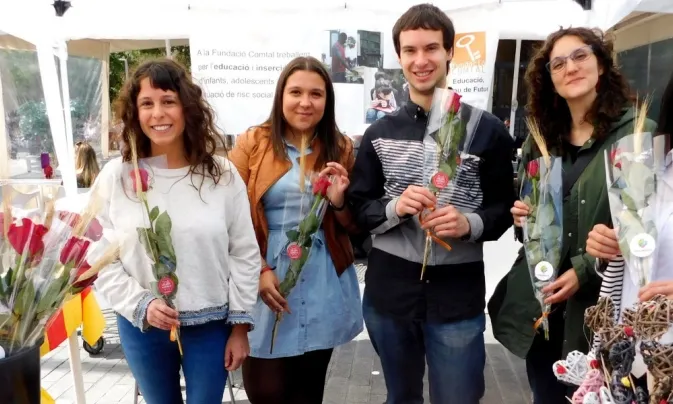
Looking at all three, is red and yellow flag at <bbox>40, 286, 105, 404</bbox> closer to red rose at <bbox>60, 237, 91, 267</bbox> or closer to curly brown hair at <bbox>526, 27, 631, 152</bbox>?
red rose at <bbox>60, 237, 91, 267</bbox>

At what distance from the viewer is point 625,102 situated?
2.02 m

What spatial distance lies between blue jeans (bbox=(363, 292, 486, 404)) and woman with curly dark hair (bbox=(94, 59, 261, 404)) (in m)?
0.58

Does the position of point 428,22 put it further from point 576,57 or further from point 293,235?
point 293,235

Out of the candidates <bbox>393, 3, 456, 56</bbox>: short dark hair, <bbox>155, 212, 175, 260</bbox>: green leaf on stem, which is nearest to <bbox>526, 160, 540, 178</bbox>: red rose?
<bbox>393, 3, 456, 56</bbox>: short dark hair

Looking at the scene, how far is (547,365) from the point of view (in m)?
2.23

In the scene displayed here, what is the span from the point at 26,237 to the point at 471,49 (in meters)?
3.43

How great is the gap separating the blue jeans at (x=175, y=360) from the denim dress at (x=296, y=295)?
31 cm

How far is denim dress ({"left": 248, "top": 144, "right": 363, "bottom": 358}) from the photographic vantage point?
232 centimetres

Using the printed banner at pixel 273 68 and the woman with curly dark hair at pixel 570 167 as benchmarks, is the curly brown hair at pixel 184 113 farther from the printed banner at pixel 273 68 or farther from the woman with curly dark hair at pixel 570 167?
the printed banner at pixel 273 68

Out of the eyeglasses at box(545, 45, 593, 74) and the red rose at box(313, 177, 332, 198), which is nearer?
the eyeglasses at box(545, 45, 593, 74)

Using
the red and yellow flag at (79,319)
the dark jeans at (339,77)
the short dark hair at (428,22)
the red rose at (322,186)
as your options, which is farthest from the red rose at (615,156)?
the dark jeans at (339,77)

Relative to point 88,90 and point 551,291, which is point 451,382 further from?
point 88,90

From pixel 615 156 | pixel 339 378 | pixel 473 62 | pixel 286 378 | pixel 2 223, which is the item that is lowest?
pixel 339 378

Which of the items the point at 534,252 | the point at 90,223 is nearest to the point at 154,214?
the point at 90,223
